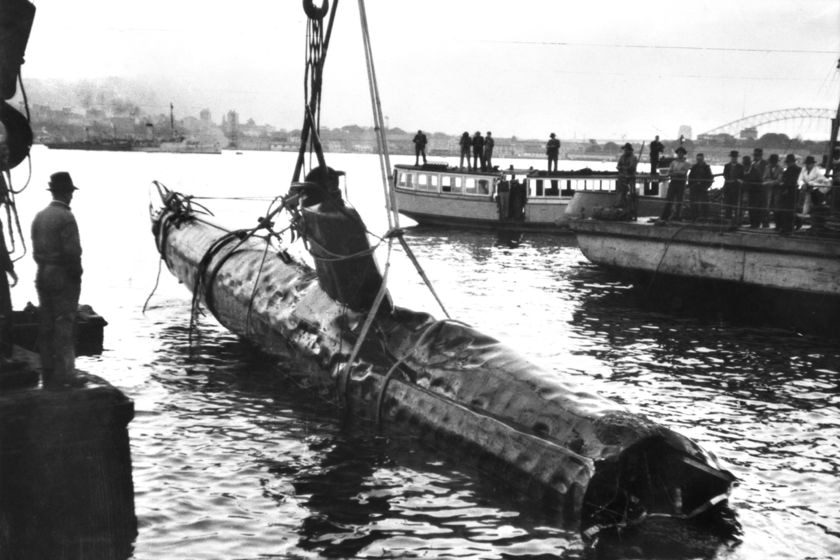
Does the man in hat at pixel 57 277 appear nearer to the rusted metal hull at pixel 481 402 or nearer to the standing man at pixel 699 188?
the rusted metal hull at pixel 481 402

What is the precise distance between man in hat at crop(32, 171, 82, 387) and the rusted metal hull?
3790mm

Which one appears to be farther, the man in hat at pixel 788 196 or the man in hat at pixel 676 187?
the man in hat at pixel 676 187

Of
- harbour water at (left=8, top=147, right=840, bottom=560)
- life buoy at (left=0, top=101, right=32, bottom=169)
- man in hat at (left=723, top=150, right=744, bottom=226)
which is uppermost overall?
life buoy at (left=0, top=101, right=32, bottom=169)

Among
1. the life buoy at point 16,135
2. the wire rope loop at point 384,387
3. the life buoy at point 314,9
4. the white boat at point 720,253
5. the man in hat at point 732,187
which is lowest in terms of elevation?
the wire rope loop at point 384,387

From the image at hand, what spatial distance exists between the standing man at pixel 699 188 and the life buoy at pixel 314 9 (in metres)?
13.2

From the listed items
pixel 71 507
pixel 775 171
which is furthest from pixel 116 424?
pixel 775 171

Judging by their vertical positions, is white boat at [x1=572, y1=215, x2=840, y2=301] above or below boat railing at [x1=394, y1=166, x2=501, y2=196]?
below

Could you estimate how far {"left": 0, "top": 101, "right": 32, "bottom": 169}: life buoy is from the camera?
28.2ft

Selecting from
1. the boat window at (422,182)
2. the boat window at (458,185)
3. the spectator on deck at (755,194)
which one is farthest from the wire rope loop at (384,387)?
the boat window at (422,182)

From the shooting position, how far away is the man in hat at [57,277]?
840 centimetres

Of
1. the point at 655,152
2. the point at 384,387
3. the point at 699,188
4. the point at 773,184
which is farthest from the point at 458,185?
the point at 384,387

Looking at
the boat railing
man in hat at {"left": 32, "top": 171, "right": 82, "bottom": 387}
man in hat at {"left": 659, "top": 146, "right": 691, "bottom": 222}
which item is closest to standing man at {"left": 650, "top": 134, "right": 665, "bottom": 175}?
the boat railing

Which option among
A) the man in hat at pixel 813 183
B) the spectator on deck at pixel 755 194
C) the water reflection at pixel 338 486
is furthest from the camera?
the spectator on deck at pixel 755 194

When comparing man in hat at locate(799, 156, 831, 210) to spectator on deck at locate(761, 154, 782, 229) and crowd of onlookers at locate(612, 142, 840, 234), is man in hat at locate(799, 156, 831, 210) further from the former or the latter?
spectator on deck at locate(761, 154, 782, 229)
